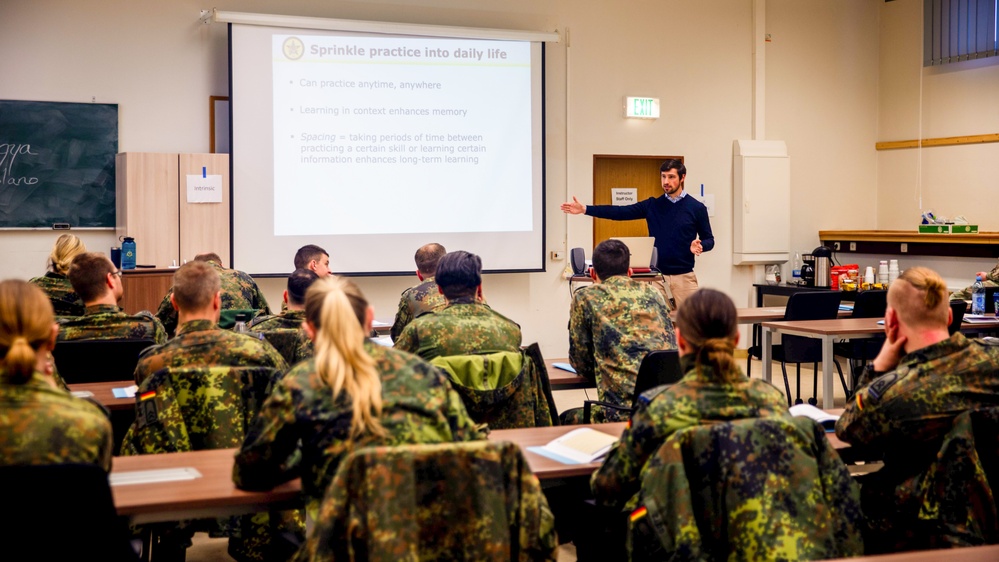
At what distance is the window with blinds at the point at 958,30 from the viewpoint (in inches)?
351

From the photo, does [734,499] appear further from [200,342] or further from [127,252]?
[127,252]

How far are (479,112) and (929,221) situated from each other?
177 inches

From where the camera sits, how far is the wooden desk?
2.10m

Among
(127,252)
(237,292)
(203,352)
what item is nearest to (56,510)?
(203,352)

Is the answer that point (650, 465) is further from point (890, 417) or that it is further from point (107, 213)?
point (107, 213)

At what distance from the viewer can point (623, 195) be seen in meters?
9.15

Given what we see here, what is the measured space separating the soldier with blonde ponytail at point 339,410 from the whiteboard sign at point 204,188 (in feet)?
17.6

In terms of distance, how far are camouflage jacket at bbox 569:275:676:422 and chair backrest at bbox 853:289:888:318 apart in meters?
2.97

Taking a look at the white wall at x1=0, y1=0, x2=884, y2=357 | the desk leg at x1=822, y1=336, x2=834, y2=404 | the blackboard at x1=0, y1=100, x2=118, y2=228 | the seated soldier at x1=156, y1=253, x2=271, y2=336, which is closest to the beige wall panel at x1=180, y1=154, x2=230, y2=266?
the white wall at x1=0, y1=0, x2=884, y2=357

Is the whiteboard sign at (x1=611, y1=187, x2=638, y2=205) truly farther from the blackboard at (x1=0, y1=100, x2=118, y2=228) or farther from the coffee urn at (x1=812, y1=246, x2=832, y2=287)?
the blackboard at (x1=0, y1=100, x2=118, y2=228)

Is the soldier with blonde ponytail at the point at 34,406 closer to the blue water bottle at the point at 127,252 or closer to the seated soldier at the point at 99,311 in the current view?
the seated soldier at the point at 99,311

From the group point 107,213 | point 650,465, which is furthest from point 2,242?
point 650,465

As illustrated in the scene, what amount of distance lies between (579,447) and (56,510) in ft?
4.47

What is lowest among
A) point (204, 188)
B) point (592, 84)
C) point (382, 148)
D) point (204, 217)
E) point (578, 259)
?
point (578, 259)
